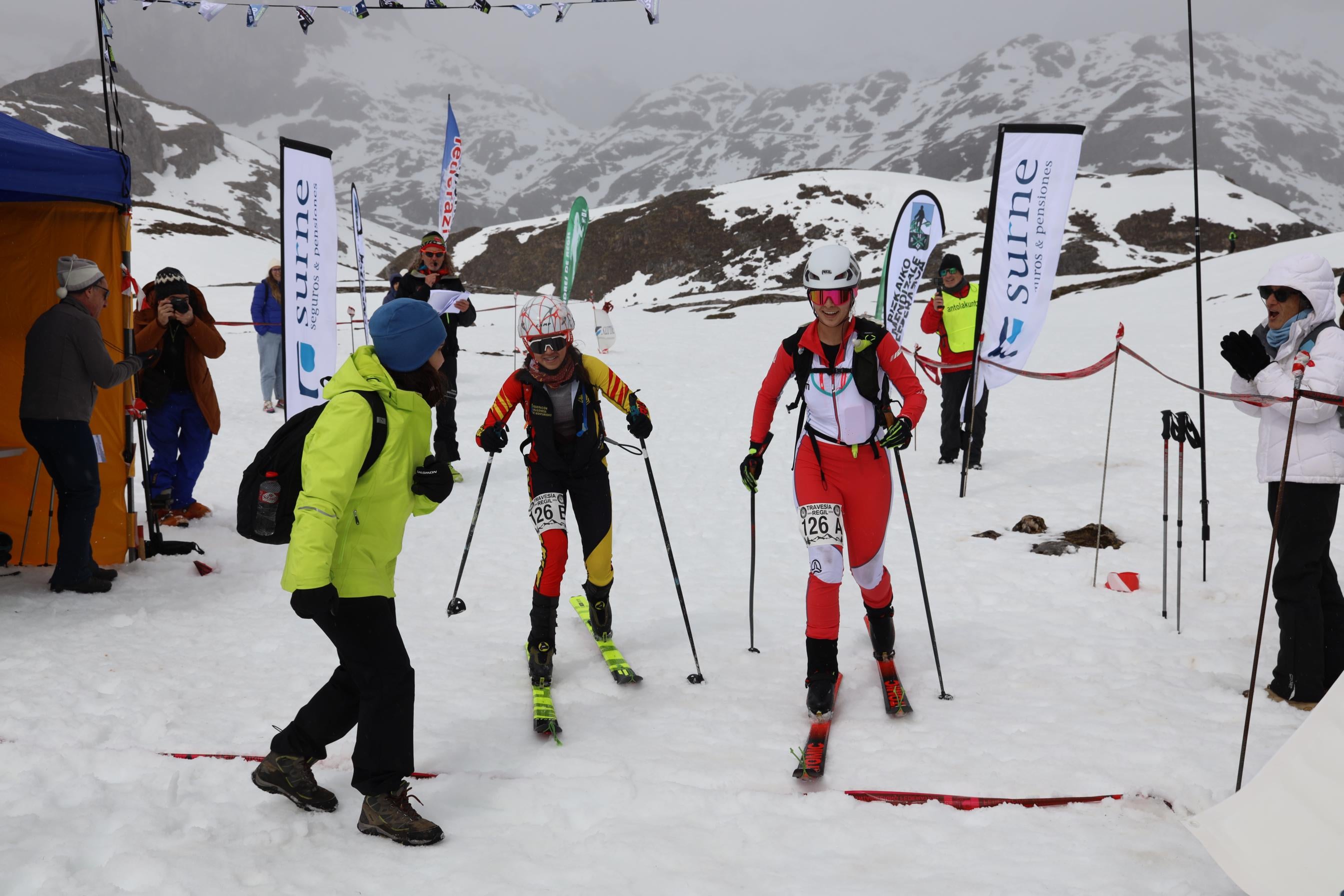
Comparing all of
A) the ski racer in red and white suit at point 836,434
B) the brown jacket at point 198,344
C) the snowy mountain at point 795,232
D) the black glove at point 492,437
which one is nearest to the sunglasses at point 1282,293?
the ski racer in red and white suit at point 836,434

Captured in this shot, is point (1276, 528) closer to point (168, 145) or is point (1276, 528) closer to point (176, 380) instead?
point (176, 380)

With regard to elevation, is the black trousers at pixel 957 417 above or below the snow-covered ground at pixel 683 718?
above

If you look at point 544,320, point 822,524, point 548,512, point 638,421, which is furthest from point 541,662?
point 544,320

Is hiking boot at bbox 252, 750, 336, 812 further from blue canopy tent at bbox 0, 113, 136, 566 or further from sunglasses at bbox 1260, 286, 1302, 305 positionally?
sunglasses at bbox 1260, 286, 1302, 305

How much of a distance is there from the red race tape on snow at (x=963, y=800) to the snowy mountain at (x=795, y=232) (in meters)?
39.2

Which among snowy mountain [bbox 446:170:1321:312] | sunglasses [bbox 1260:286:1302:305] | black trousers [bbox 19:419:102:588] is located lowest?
black trousers [bbox 19:419:102:588]

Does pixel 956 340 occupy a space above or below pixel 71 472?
above

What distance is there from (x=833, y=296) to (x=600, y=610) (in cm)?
266

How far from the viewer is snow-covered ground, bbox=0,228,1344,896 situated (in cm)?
344

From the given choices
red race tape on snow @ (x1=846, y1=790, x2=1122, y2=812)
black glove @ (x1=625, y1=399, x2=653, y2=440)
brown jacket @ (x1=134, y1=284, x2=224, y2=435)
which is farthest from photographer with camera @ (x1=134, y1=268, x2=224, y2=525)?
red race tape on snow @ (x1=846, y1=790, x2=1122, y2=812)

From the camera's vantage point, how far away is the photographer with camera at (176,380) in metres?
7.98

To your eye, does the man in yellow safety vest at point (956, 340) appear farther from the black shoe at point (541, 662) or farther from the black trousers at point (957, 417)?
the black shoe at point (541, 662)

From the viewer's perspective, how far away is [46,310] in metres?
7.43

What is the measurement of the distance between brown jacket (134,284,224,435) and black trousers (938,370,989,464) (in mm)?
8274
